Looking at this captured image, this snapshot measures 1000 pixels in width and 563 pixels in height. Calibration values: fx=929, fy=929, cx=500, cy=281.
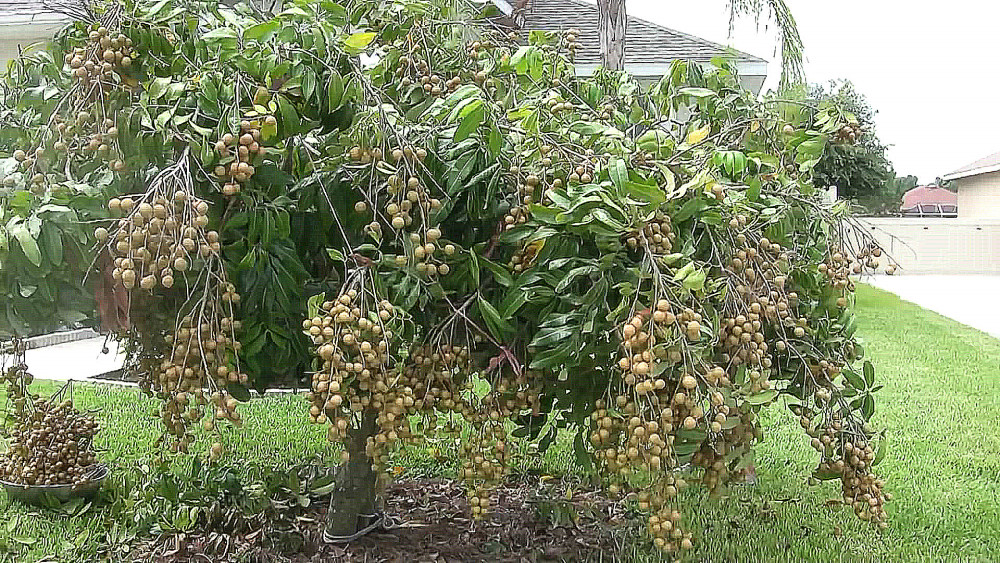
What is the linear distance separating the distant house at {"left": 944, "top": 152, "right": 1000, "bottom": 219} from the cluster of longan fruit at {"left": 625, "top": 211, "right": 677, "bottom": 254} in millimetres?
24223

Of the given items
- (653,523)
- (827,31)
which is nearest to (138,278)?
(653,523)

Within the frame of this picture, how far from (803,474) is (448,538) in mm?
1906

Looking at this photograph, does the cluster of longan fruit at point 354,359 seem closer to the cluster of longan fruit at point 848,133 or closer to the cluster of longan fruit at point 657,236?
the cluster of longan fruit at point 657,236

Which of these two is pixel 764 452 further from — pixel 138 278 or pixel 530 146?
pixel 138 278

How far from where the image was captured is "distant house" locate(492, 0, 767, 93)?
872 cm

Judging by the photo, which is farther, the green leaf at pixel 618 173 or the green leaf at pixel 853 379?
the green leaf at pixel 853 379

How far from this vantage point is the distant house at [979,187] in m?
23.8

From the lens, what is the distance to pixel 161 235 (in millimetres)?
1665

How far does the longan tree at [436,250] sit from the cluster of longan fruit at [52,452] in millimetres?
1581

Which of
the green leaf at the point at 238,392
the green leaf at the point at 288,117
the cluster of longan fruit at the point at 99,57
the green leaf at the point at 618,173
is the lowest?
the green leaf at the point at 238,392

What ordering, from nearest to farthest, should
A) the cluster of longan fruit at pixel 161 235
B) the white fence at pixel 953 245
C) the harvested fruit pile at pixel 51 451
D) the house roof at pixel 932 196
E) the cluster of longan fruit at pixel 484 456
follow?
1. the cluster of longan fruit at pixel 161 235
2. the cluster of longan fruit at pixel 484 456
3. the harvested fruit pile at pixel 51 451
4. the white fence at pixel 953 245
5. the house roof at pixel 932 196

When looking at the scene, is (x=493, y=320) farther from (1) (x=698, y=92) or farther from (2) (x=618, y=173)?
(1) (x=698, y=92)

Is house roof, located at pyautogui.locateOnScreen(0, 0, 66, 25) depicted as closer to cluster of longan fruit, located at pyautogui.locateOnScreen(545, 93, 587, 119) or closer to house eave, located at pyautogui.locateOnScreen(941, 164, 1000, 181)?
cluster of longan fruit, located at pyautogui.locateOnScreen(545, 93, 587, 119)

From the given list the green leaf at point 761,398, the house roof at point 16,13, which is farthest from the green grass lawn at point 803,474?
the house roof at point 16,13
